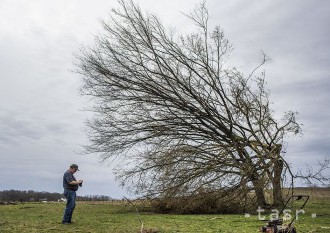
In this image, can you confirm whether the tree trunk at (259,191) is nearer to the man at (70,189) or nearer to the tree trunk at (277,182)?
the tree trunk at (277,182)

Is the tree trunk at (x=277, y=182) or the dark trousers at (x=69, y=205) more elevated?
the tree trunk at (x=277, y=182)

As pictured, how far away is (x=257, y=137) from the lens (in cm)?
1650

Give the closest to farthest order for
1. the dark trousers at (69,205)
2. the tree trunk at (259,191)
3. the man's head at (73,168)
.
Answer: the dark trousers at (69,205), the man's head at (73,168), the tree trunk at (259,191)

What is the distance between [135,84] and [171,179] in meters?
3.89

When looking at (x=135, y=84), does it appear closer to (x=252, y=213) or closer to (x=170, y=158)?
(x=170, y=158)

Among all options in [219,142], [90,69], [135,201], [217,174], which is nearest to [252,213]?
[217,174]

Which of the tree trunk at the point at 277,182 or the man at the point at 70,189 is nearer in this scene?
the man at the point at 70,189

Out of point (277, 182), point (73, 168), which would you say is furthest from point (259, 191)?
point (73, 168)

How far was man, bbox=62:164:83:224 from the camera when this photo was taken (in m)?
10.1

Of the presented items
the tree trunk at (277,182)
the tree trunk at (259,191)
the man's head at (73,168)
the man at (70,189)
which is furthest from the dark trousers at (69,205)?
the tree trunk at (277,182)

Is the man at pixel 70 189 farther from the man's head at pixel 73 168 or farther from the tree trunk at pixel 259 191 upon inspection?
the tree trunk at pixel 259 191

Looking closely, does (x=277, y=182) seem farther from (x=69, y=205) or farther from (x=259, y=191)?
(x=69, y=205)

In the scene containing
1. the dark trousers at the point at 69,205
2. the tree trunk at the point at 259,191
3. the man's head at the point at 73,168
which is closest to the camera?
the dark trousers at the point at 69,205

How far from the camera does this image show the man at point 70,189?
1013cm
